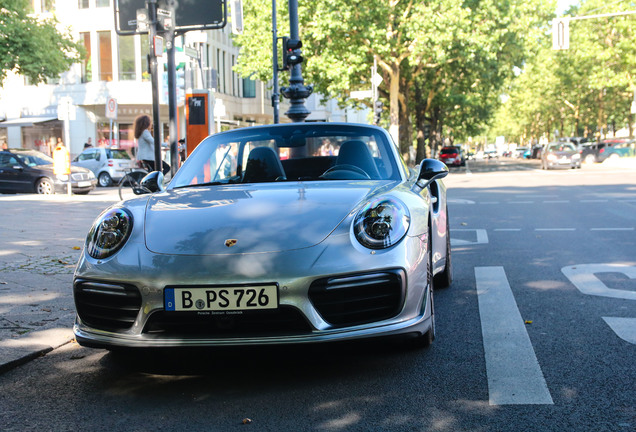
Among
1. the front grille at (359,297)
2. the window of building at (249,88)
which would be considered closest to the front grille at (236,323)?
the front grille at (359,297)

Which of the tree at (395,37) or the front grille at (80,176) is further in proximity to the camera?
the tree at (395,37)

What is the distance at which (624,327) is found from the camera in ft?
15.4

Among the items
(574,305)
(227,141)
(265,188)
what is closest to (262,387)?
(265,188)

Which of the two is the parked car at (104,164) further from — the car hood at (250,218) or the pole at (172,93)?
the car hood at (250,218)

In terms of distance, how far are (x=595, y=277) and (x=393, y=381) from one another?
349 cm

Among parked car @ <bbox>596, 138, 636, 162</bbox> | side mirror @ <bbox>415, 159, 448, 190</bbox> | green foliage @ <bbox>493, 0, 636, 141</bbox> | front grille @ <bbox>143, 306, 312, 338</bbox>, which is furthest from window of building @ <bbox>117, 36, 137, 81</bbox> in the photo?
front grille @ <bbox>143, 306, 312, 338</bbox>

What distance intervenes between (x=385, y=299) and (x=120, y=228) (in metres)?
1.36

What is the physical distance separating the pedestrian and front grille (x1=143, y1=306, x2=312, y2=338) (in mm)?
9626

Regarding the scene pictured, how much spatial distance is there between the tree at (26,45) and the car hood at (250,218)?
28019mm

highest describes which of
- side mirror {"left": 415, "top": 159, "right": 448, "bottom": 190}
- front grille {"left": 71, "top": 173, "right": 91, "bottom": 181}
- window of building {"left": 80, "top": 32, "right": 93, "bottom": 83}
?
window of building {"left": 80, "top": 32, "right": 93, "bottom": 83}

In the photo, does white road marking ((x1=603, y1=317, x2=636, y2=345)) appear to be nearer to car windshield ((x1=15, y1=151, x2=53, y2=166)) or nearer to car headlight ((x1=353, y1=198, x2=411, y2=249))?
car headlight ((x1=353, y1=198, x2=411, y2=249))

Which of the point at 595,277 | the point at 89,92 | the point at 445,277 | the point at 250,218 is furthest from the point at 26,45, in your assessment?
the point at 250,218

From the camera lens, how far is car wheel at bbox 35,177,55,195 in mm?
20922

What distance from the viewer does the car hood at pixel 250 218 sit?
365 centimetres
